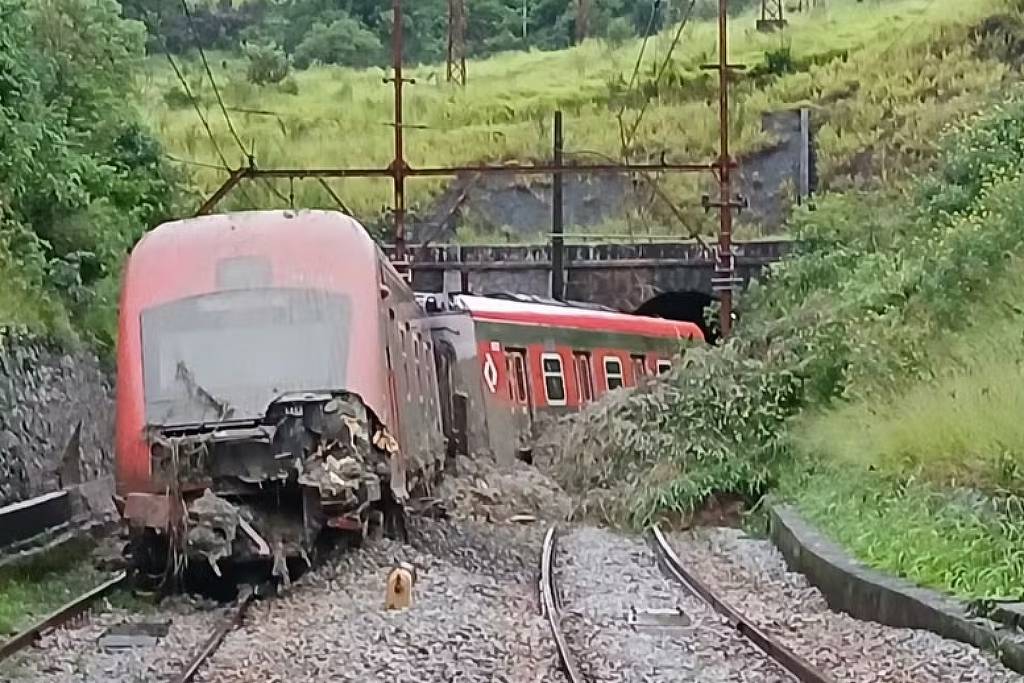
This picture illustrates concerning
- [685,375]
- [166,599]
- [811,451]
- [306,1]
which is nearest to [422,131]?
[306,1]

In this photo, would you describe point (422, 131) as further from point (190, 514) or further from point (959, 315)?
point (190, 514)

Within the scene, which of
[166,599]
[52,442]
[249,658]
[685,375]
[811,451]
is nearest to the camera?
[249,658]

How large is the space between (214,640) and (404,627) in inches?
50.2

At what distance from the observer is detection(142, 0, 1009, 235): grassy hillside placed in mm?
47344

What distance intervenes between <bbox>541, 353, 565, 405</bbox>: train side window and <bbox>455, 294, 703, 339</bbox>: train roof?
50 cm

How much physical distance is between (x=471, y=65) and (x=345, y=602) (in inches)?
2318

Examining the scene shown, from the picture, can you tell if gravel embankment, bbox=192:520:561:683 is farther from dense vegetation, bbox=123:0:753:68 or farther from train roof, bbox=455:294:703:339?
dense vegetation, bbox=123:0:753:68

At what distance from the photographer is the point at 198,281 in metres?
14.3

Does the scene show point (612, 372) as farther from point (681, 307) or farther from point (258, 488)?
point (258, 488)

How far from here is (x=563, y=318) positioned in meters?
26.5

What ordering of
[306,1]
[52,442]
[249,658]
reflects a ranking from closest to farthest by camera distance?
[249,658] → [52,442] → [306,1]

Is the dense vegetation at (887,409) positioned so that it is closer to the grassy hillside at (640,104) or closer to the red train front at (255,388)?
the red train front at (255,388)

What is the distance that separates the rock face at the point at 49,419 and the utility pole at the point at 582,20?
2126 inches

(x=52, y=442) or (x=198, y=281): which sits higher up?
(x=198, y=281)
